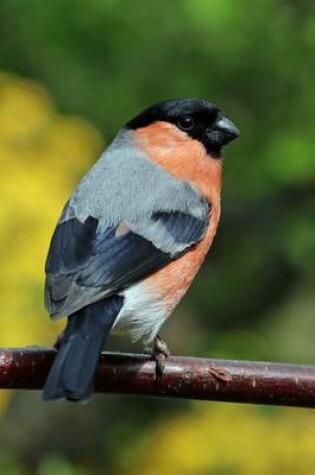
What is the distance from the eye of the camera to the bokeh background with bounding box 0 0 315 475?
19.9 ft

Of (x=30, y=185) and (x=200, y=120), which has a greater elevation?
Answer: (x=200, y=120)

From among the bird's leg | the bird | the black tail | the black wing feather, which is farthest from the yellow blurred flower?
the black tail

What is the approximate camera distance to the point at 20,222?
6016 mm

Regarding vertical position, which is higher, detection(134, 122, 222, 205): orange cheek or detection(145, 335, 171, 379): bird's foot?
detection(134, 122, 222, 205): orange cheek

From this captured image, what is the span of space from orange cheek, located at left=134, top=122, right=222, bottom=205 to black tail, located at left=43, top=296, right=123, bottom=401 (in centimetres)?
90

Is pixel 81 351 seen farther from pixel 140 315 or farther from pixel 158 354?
pixel 140 315

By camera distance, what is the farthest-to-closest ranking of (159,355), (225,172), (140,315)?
(225,172) → (140,315) → (159,355)

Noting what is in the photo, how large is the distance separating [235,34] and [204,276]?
1.51 meters

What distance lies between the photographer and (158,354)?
4.26 metres

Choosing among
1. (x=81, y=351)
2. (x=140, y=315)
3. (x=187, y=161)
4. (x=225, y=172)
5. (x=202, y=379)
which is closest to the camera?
(x=202, y=379)

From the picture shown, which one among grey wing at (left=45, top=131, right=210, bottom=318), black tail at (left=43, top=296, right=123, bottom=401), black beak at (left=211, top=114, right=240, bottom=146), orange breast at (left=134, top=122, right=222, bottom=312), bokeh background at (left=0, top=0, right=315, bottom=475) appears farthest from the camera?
bokeh background at (left=0, top=0, right=315, bottom=475)

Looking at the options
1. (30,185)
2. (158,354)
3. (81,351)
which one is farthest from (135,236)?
(30,185)

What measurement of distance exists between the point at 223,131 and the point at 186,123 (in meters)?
0.15

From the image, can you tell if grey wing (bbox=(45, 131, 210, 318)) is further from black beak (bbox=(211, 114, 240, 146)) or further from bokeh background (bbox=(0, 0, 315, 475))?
bokeh background (bbox=(0, 0, 315, 475))
